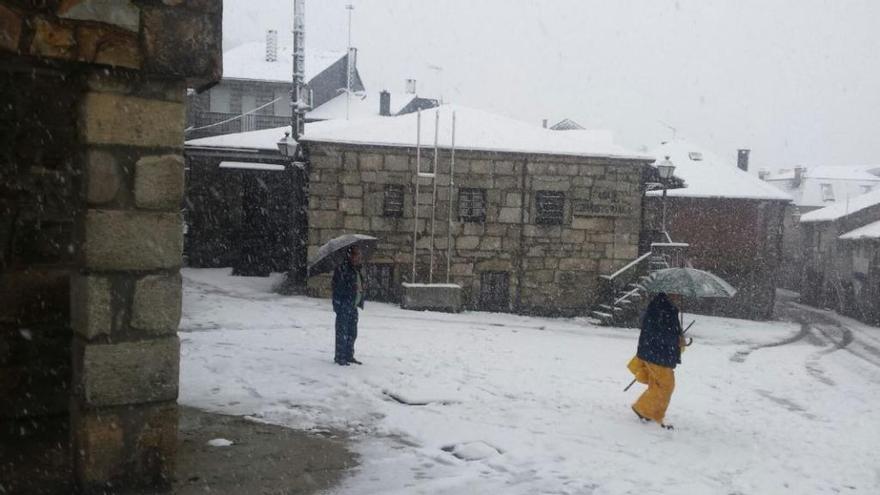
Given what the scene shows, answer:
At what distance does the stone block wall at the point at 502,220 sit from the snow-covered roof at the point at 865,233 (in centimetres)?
1855

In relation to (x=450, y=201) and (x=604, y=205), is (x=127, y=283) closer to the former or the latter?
(x=450, y=201)

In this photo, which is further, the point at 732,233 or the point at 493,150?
the point at 732,233

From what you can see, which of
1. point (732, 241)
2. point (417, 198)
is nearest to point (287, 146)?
point (417, 198)

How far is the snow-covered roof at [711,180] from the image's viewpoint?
30516 mm

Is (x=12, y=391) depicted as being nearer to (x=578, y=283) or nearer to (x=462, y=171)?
(x=462, y=171)

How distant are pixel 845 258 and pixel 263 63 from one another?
31.5m

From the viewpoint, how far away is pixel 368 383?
26.4 ft

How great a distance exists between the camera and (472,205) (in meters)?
17.5

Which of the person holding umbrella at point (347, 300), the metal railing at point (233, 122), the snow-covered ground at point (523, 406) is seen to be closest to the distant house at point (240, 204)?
the snow-covered ground at point (523, 406)

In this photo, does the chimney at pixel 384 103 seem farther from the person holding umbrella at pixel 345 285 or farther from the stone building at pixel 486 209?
the person holding umbrella at pixel 345 285

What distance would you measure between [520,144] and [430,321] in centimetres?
596

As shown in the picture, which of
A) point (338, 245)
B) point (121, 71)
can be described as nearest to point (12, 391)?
point (121, 71)

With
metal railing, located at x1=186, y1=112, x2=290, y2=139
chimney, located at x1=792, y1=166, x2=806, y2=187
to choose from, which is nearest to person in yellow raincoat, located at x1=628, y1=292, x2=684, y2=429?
metal railing, located at x1=186, y1=112, x2=290, y2=139

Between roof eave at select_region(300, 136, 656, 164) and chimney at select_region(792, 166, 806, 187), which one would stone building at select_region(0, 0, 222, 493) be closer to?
roof eave at select_region(300, 136, 656, 164)
